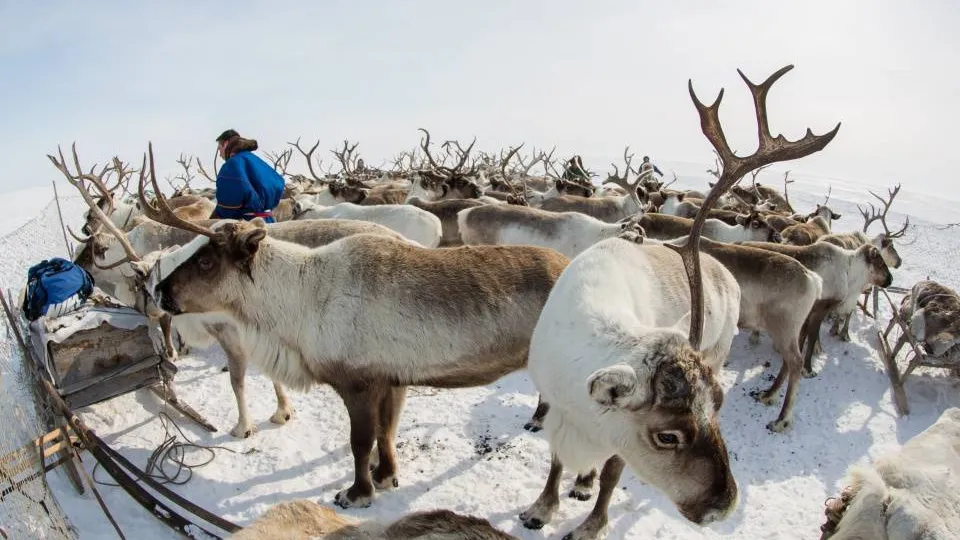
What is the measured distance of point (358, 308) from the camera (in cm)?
336

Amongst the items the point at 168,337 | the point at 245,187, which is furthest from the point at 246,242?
the point at 168,337

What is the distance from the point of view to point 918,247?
18.1 metres

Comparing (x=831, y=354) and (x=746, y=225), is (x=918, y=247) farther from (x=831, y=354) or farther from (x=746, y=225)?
(x=831, y=354)

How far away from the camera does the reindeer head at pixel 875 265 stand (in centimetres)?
706

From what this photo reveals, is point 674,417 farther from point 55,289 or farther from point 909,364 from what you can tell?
point 909,364

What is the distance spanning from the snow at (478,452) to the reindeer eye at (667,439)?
5.56 feet

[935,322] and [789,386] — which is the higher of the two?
[935,322]

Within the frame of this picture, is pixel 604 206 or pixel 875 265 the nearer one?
pixel 875 265

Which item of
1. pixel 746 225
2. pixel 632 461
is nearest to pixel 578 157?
pixel 746 225

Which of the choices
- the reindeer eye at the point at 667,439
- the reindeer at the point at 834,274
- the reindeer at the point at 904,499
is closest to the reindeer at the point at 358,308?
the reindeer eye at the point at 667,439

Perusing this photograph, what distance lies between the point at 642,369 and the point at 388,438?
2.21 m

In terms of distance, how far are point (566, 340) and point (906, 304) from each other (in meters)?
7.45

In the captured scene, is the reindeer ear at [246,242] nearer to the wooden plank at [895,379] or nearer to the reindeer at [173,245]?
the reindeer at [173,245]

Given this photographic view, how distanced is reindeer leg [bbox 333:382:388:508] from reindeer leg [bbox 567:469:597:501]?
143cm
